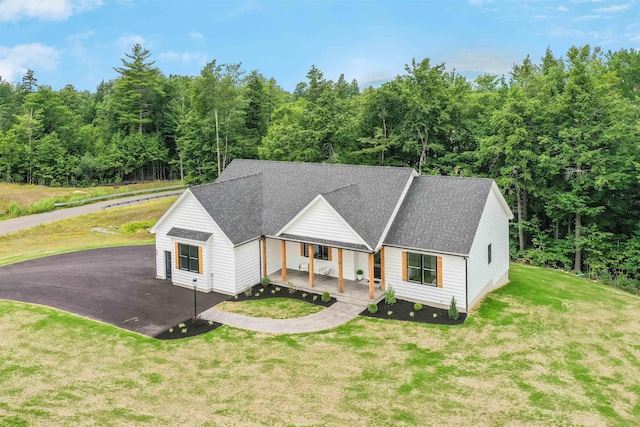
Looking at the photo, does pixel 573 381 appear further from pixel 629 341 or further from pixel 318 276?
pixel 318 276

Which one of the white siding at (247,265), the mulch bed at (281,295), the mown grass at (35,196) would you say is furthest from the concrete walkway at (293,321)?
the mown grass at (35,196)

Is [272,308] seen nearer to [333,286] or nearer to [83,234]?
[333,286]

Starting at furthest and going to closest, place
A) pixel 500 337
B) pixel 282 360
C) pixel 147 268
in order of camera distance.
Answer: pixel 147 268, pixel 500 337, pixel 282 360

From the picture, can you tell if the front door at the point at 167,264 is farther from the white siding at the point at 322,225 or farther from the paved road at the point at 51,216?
the paved road at the point at 51,216

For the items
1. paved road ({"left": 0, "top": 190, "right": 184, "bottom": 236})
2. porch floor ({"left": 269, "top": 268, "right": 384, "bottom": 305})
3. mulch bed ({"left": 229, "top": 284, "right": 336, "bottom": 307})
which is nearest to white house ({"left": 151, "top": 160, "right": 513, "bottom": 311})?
porch floor ({"left": 269, "top": 268, "right": 384, "bottom": 305})

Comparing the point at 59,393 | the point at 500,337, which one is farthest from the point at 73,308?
the point at 500,337

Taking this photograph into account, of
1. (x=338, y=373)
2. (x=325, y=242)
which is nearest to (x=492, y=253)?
(x=325, y=242)
